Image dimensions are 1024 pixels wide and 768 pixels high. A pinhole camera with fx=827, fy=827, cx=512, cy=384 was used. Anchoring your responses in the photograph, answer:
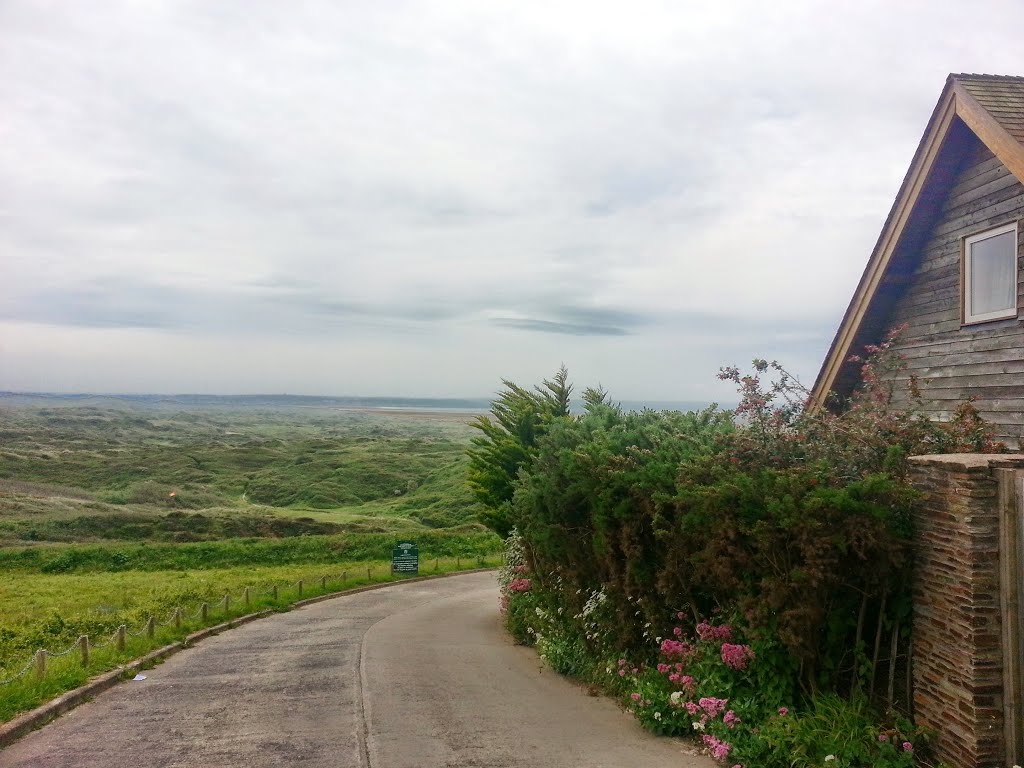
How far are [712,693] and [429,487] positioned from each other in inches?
3422

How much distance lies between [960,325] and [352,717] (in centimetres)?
858

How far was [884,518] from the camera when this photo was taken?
6.61 meters

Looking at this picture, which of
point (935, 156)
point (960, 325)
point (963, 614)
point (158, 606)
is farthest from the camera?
point (158, 606)

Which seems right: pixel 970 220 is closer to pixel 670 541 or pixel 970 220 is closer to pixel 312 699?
pixel 670 541

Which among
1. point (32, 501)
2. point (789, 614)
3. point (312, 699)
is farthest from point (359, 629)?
point (32, 501)

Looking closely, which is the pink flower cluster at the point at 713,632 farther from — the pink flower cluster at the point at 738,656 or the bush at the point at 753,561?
the pink flower cluster at the point at 738,656

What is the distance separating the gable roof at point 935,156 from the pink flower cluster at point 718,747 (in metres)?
4.02

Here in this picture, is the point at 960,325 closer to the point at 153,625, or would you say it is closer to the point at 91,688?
the point at 91,688

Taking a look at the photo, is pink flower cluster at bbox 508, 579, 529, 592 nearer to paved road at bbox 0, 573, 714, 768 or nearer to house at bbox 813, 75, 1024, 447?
paved road at bbox 0, 573, 714, 768

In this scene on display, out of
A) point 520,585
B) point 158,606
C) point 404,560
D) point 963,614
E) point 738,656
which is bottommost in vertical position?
point 158,606

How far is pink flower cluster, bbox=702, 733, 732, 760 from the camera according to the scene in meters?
7.11

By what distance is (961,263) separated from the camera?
10.1 m

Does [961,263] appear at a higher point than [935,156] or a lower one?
lower

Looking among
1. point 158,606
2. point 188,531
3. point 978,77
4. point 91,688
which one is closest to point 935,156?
point 978,77
